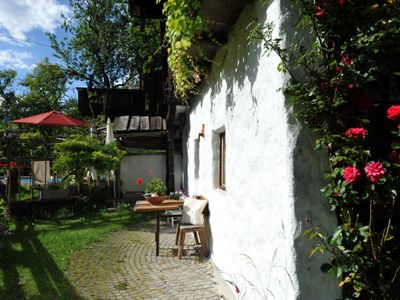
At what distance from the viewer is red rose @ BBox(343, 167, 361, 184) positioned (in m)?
1.98

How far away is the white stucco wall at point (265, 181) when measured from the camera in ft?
7.49

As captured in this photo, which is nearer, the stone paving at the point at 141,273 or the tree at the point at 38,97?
the stone paving at the point at 141,273

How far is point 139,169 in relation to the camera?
13766mm

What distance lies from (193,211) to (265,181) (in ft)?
9.91

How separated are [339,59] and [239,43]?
4.67 ft

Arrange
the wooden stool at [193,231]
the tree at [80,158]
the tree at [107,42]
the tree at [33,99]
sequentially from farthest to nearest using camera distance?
1. the tree at [33,99]
2. the tree at [107,42]
3. the tree at [80,158]
4. the wooden stool at [193,231]

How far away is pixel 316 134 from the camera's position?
2.34 meters

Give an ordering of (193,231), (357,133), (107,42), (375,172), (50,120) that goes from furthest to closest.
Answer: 1. (107,42)
2. (50,120)
3. (193,231)
4. (357,133)
5. (375,172)

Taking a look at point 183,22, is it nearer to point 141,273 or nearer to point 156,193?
point 141,273

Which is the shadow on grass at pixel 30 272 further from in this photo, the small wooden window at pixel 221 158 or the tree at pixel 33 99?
the tree at pixel 33 99

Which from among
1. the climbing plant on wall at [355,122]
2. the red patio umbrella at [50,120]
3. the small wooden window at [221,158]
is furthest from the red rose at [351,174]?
the red patio umbrella at [50,120]

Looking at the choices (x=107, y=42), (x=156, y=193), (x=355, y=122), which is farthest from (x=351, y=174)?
(x=107, y=42)

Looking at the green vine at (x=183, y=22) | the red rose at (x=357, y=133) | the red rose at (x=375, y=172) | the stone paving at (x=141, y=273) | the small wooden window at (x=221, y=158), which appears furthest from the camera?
the small wooden window at (x=221, y=158)

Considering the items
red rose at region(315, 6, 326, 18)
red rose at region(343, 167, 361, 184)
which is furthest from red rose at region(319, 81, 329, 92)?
red rose at region(343, 167, 361, 184)
